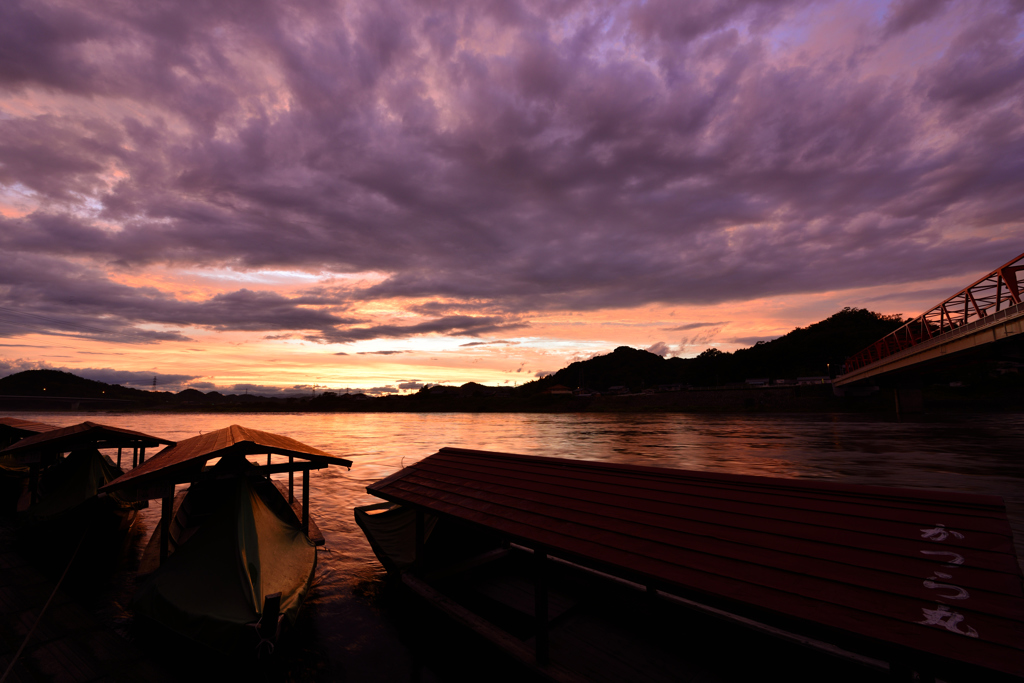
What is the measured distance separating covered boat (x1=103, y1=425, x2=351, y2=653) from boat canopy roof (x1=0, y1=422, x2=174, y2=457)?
769cm

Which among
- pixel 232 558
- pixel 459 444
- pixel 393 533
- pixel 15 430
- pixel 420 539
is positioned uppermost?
pixel 15 430

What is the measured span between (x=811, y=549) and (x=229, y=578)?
385 inches

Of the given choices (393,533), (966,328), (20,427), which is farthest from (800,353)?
(20,427)

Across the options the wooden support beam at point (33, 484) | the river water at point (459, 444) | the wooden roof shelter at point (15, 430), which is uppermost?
the wooden roof shelter at point (15, 430)

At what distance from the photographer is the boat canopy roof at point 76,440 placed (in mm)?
15586

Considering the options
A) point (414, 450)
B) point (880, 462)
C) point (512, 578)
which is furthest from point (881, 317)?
point (512, 578)

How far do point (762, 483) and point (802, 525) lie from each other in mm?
1224

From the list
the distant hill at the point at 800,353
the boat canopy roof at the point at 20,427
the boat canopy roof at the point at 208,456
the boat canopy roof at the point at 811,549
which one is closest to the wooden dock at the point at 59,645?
the boat canopy roof at the point at 208,456

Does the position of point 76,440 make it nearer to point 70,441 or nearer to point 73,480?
point 70,441

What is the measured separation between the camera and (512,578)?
33.9 ft

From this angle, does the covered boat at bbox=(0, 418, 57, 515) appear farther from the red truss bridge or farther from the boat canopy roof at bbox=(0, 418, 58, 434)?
the red truss bridge

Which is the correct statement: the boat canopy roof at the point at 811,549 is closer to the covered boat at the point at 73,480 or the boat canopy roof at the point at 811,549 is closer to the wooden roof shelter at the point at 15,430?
the covered boat at the point at 73,480

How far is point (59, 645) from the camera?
8539 millimetres

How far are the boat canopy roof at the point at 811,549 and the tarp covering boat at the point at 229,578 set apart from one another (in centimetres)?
441
